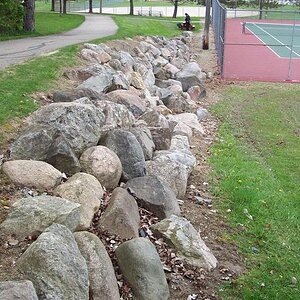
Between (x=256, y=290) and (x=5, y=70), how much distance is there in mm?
8046

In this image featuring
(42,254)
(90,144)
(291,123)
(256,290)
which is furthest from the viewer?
(291,123)

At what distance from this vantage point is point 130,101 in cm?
1026

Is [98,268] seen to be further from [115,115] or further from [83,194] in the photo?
[115,115]

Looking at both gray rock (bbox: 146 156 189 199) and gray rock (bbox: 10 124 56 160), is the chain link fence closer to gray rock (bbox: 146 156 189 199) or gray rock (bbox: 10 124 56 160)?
gray rock (bbox: 146 156 189 199)

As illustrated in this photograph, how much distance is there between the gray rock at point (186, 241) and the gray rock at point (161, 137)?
272cm

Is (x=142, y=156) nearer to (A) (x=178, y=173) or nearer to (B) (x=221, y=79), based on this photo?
(A) (x=178, y=173)

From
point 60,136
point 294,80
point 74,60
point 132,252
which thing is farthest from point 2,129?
point 294,80

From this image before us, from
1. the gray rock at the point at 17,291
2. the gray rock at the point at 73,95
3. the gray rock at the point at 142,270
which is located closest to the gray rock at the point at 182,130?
the gray rock at the point at 73,95

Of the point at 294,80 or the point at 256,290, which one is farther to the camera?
the point at 294,80

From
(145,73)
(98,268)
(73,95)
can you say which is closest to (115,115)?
(73,95)

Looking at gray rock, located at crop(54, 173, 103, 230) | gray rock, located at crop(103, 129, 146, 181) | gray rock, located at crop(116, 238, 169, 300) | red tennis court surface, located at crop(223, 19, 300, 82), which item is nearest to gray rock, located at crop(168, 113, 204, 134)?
gray rock, located at crop(103, 129, 146, 181)

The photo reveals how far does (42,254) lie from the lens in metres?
4.32

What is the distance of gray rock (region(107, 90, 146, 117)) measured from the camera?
10.1 m

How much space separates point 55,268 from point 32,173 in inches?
78.7
